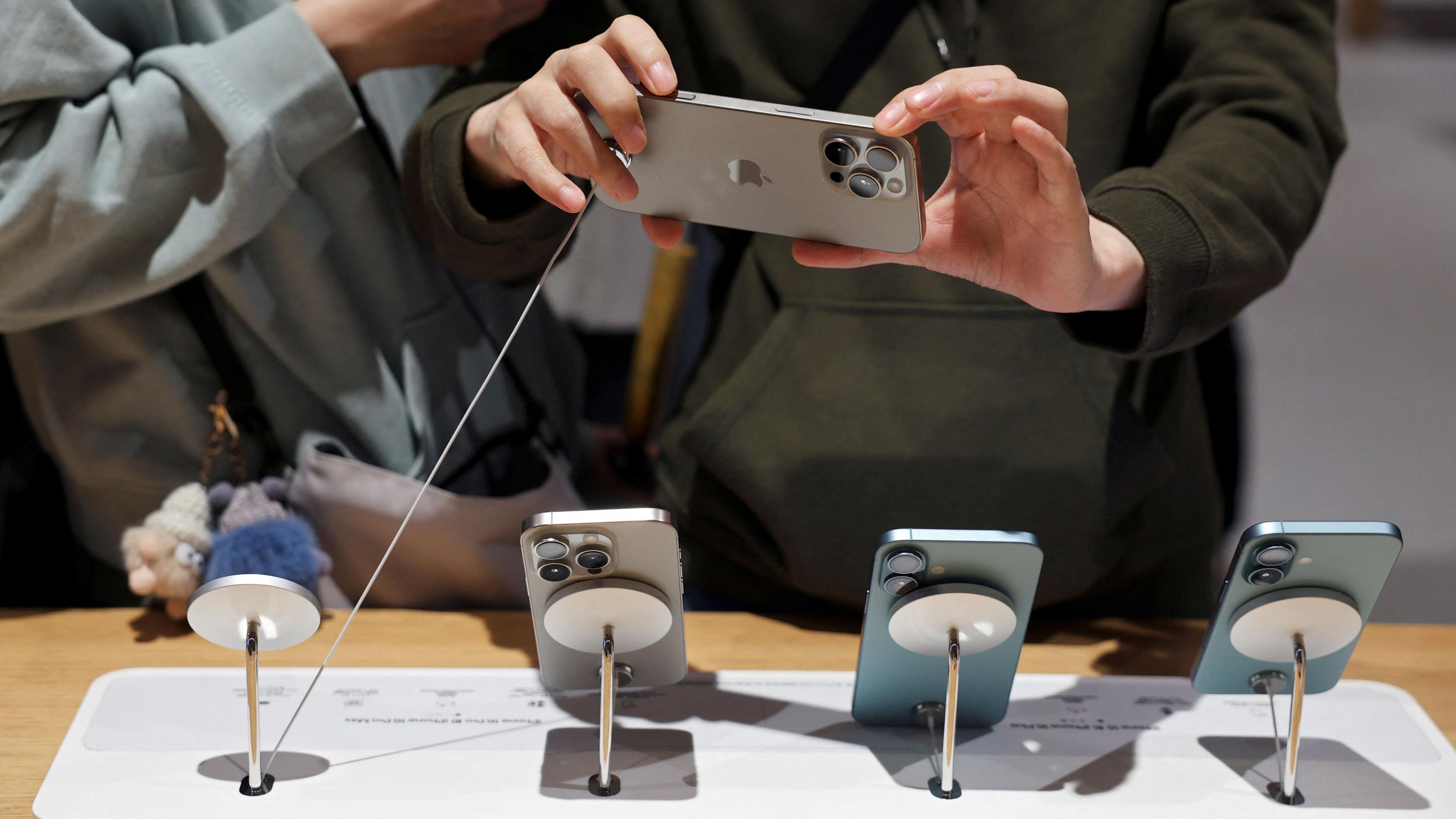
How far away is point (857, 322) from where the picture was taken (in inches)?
25.2

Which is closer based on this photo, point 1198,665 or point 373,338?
point 1198,665

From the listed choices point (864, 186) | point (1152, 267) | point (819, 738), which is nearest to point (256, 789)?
point (819, 738)

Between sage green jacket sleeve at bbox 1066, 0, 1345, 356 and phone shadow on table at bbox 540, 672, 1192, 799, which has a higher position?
sage green jacket sleeve at bbox 1066, 0, 1345, 356

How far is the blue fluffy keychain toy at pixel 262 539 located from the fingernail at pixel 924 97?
433mm

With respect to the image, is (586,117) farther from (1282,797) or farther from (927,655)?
(1282,797)

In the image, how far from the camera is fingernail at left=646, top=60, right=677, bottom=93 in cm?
44

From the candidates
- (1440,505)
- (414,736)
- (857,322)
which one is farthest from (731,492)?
(1440,505)

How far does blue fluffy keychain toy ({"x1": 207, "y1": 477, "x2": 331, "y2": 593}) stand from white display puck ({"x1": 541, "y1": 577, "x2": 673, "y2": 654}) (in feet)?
0.73

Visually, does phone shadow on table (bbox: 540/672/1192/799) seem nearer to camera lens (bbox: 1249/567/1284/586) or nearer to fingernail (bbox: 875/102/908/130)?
camera lens (bbox: 1249/567/1284/586)

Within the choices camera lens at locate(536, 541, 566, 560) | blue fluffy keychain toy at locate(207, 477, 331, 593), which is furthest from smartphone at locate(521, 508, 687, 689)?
blue fluffy keychain toy at locate(207, 477, 331, 593)

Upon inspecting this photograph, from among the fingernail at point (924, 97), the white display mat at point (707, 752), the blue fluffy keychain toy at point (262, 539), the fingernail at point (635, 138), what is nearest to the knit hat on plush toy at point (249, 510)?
the blue fluffy keychain toy at point (262, 539)

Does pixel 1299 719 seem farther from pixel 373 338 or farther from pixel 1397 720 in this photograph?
pixel 373 338

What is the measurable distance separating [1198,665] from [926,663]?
0.42ft

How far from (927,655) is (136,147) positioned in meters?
0.48
